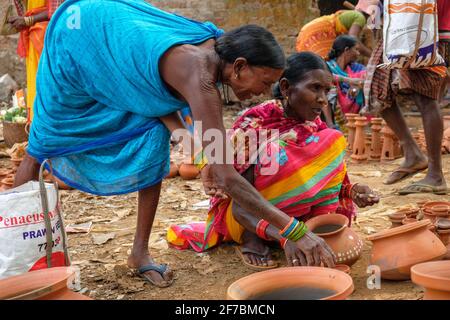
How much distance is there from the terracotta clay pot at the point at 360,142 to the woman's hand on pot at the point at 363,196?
3208 millimetres

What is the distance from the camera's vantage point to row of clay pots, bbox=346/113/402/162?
6.48 meters

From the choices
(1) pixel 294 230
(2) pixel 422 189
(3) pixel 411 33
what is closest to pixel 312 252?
(1) pixel 294 230

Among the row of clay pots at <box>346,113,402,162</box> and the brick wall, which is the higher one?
the brick wall

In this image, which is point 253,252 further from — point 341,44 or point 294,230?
point 341,44

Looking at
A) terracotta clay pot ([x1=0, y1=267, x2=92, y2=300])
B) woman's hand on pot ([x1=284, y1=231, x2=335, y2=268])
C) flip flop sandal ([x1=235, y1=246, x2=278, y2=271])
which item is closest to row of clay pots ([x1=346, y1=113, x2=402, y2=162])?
flip flop sandal ([x1=235, y1=246, x2=278, y2=271])

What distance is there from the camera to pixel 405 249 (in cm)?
271

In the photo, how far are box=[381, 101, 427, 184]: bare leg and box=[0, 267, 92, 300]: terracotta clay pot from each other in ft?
11.8

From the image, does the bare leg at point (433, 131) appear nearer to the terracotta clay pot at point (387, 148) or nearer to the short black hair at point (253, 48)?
the terracotta clay pot at point (387, 148)

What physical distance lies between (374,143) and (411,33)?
2.65 metres

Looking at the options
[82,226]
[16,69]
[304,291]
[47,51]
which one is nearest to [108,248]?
[82,226]

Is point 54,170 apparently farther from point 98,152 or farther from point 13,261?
point 13,261

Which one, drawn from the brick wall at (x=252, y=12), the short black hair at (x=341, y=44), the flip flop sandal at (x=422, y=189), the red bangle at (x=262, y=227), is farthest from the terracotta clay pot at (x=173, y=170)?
the brick wall at (x=252, y=12)

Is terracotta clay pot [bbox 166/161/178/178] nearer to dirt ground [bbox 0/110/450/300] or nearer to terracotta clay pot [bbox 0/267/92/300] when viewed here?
dirt ground [bbox 0/110/450/300]
